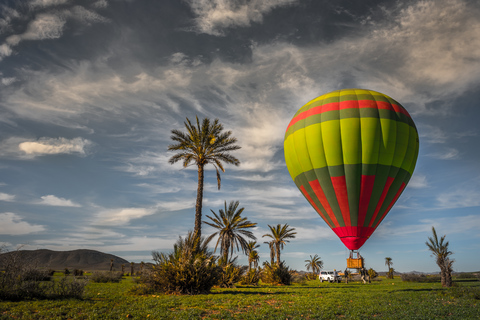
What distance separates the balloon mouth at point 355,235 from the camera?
22984 millimetres

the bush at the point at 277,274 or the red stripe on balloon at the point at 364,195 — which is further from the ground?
the red stripe on balloon at the point at 364,195

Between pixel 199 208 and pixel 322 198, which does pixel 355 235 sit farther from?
pixel 199 208

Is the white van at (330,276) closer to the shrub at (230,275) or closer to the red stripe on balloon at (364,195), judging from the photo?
the shrub at (230,275)

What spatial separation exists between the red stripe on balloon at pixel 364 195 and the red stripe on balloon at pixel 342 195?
0.84 metres

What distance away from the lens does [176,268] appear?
17797mm

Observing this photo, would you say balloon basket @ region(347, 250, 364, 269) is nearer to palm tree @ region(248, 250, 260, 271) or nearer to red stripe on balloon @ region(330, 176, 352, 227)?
red stripe on balloon @ region(330, 176, 352, 227)

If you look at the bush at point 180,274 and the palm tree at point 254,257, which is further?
the palm tree at point 254,257

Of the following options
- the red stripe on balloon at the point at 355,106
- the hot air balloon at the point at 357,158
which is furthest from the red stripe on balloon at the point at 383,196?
A: the red stripe on balloon at the point at 355,106

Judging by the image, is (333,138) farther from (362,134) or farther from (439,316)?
(439,316)

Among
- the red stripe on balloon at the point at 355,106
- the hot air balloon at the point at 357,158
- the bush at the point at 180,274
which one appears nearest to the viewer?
the bush at the point at 180,274

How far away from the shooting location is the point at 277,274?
32.7 m

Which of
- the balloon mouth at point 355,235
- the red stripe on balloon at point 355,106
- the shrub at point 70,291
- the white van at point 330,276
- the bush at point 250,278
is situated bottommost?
the white van at point 330,276

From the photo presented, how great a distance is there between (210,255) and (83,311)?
32.3 feet

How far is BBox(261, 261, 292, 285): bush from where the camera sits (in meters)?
32.7
